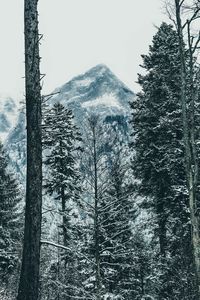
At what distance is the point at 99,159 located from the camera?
14.1 m

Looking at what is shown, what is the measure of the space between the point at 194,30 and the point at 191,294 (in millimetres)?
9447

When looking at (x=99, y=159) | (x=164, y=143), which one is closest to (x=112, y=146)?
(x=99, y=159)

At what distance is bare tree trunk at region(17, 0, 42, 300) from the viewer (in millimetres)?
6242

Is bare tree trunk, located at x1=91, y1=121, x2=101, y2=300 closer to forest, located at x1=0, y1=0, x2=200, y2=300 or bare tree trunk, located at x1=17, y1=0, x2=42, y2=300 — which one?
forest, located at x1=0, y1=0, x2=200, y2=300

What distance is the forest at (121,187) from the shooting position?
7.03 metres

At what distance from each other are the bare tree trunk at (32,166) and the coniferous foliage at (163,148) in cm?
1161

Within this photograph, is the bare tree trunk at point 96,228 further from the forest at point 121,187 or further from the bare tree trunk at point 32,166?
the bare tree trunk at point 32,166

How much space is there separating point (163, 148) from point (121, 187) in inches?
166

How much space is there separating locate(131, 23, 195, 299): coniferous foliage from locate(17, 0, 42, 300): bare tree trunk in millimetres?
11609

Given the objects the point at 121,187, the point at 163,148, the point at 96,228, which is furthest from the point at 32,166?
the point at 121,187

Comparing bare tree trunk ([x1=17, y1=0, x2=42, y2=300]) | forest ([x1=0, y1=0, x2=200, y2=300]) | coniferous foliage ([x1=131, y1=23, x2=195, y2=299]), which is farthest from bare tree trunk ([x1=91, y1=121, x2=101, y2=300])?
bare tree trunk ([x1=17, y1=0, x2=42, y2=300])

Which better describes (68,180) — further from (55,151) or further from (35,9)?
(35,9)

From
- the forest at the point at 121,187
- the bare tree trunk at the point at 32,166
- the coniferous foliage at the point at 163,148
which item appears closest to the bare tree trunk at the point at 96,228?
the forest at the point at 121,187

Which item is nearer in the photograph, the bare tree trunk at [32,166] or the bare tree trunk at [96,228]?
the bare tree trunk at [32,166]
